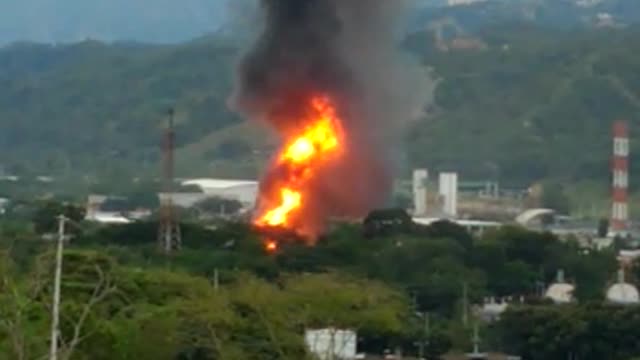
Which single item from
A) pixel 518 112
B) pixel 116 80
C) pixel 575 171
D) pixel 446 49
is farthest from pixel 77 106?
pixel 575 171

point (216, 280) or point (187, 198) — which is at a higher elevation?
point (187, 198)

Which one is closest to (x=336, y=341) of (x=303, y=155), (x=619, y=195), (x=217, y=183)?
(x=303, y=155)

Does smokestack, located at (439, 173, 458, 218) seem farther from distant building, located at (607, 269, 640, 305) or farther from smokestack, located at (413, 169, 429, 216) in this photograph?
distant building, located at (607, 269, 640, 305)

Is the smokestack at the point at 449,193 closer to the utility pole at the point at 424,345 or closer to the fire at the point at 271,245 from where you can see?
the fire at the point at 271,245

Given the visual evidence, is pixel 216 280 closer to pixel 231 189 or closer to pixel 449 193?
pixel 449 193

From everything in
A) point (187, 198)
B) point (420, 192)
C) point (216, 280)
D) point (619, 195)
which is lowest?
point (216, 280)

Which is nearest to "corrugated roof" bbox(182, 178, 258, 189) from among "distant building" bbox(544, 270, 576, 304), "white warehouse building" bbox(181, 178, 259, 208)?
"white warehouse building" bbox(181, 178, 259, 208)
